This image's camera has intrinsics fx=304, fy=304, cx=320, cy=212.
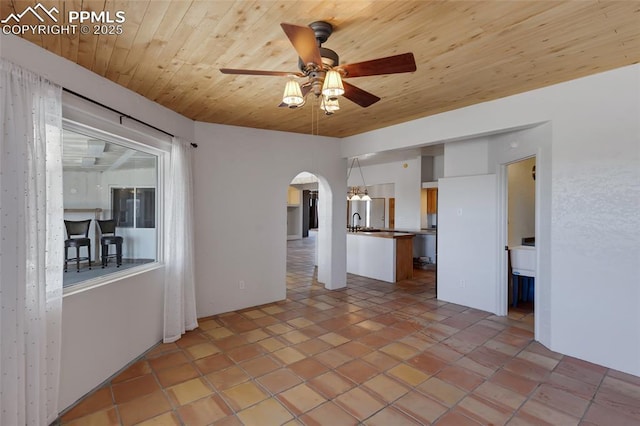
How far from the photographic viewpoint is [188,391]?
253 centimetres

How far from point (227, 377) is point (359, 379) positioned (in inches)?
46.7

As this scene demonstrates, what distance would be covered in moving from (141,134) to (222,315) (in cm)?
257

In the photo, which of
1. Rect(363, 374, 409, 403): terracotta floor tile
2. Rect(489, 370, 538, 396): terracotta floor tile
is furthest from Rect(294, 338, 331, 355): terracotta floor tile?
Rect(489, 370, 538, 396): terracotta floor tile

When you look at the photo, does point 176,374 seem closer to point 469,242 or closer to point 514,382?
point 514,382

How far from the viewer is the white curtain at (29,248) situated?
179cm

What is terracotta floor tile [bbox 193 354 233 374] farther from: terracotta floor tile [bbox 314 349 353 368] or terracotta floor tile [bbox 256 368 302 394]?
terracotta floor tile [bbox 314 349 353 368]

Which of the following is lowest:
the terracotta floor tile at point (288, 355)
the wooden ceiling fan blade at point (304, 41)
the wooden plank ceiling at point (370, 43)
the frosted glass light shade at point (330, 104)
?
the terracotta floor tile at point (288, 355)

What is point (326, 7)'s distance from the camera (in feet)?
5.86

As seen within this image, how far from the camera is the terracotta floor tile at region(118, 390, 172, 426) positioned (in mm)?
2199

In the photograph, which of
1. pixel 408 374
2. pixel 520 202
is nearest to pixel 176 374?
pixel 408 374

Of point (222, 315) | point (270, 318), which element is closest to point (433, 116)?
point (270, 318)

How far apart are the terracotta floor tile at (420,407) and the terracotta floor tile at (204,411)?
1323 millimetres

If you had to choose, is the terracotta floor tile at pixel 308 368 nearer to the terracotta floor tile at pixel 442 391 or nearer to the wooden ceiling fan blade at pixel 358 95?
the terracotta floor tile at pixel 442 391

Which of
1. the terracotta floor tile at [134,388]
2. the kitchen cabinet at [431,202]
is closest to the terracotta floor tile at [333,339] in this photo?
the terracotta floor tile at [134,388]
